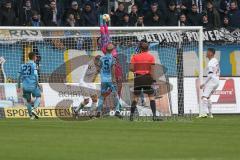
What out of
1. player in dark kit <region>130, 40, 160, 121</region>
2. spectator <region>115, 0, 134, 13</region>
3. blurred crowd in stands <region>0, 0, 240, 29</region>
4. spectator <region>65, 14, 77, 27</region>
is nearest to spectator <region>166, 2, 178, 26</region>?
blurred crowd in stands <region>0, 0, 240, 29</region>

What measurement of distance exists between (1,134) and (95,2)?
16852 millimetres

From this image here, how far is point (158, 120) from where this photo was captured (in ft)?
77.7

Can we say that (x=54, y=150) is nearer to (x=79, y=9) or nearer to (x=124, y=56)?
(x=124, y=56)

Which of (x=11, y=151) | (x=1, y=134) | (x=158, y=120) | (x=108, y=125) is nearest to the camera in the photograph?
(x=11, y=151)

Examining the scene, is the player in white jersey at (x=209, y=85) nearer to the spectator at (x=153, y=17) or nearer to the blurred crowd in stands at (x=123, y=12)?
the blurred crowd in stands at (x=123, y=12)

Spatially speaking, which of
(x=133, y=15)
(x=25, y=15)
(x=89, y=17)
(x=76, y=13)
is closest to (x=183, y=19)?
(x=133, y=15)

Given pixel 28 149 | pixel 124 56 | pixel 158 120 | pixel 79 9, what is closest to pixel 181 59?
pixel 124 56

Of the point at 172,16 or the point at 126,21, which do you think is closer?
the point at 126,21

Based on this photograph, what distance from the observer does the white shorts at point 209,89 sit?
2566 centimetres

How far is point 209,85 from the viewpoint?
84.8 ft

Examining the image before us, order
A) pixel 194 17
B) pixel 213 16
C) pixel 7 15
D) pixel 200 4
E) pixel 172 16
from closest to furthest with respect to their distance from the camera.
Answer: pixel 7 15
pixel 172 16
pixel 194 17
pixel 213 16
pixel 200 4

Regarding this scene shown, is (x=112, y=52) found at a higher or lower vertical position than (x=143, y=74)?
higher

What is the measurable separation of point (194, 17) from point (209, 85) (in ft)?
25.0

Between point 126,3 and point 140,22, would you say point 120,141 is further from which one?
point 126,3
